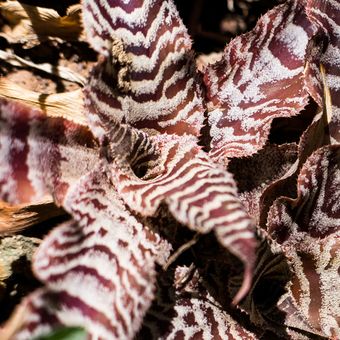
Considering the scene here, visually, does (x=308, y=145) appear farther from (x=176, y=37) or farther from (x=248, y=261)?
(x=248, y=261)

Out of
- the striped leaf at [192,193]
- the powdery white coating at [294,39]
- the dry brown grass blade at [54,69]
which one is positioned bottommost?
the striped leaf at [192,193]

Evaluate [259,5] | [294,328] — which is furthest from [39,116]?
[259,5]

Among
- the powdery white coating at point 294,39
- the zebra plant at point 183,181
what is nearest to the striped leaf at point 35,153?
the zebra plant at point 183,181

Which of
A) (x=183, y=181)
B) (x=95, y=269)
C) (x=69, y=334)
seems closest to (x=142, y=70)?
(x=183, y=181)

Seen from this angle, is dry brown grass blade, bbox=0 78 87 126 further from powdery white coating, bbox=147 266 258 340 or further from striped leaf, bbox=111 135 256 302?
powdery white coating, bbox=147 266 258 340

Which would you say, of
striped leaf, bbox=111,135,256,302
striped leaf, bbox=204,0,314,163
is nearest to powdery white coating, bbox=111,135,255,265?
striped leaf, bbox=111,135,256,302

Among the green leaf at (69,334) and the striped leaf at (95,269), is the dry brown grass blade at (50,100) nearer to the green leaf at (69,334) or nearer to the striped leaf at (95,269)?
the striped leaf at (95,269)
